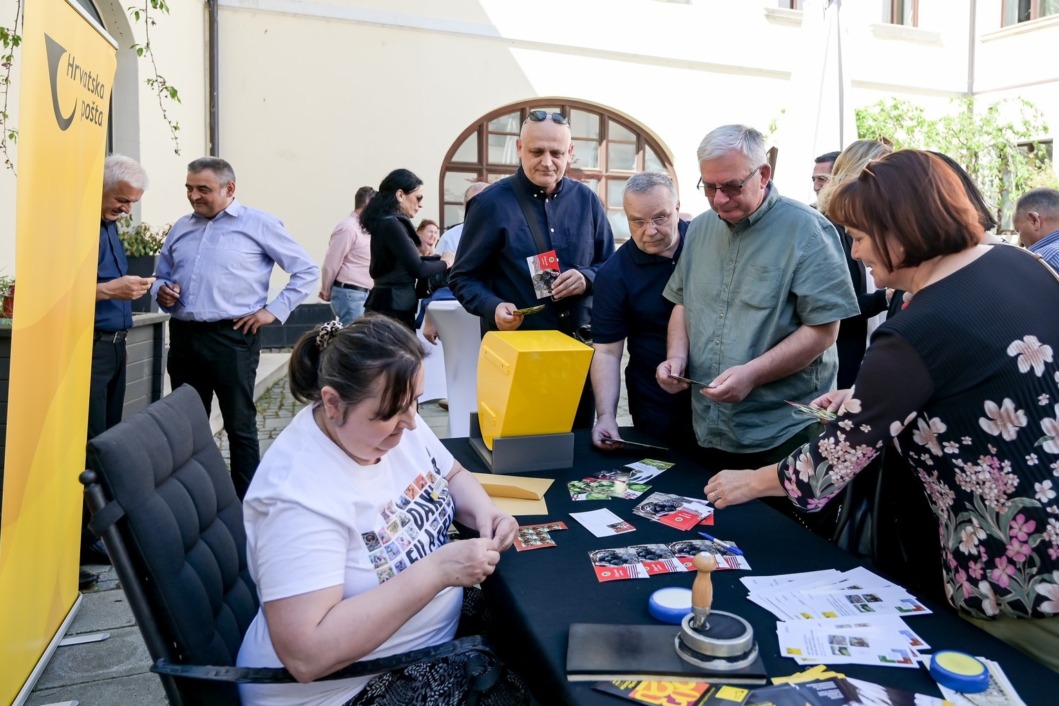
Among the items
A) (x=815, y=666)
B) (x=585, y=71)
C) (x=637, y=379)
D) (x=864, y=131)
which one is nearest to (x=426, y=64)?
(x=585, y=71)

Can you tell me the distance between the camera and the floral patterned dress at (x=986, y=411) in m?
1.32

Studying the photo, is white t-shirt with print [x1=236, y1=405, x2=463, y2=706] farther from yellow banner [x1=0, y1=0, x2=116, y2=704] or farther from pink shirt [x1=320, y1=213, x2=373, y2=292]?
pink shirt [x1=320, y1=213, x2=373, y2=292]

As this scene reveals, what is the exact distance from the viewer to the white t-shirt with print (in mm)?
1283

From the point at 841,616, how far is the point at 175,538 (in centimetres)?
119

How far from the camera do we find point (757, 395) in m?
2.31

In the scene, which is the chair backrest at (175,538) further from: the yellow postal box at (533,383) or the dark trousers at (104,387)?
the dark trousers at (104,387)

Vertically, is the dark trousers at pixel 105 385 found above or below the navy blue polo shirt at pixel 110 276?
below

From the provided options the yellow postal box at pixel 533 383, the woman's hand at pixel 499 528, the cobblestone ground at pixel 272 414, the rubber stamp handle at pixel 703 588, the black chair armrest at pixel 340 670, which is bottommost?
the cobblestone ground at pixel 272 414

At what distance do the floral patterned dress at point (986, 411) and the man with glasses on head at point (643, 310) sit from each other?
1.21m

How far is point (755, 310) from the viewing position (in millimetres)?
2289

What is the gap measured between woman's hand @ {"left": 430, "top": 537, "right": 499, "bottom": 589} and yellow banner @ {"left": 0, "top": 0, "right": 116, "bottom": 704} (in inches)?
50.4

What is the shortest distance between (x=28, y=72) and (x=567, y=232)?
1.91 metres

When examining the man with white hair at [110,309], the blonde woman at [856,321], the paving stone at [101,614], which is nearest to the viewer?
the paving stone at [101,614]

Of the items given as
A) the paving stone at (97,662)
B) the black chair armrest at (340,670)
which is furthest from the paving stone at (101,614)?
the black chair armrest at (340,670)
